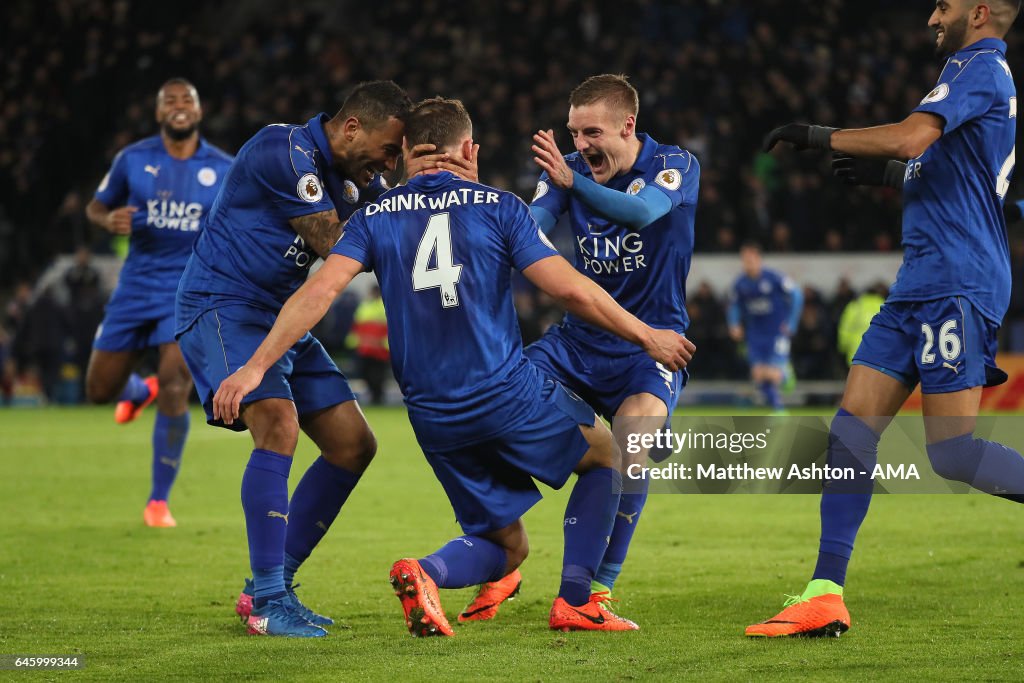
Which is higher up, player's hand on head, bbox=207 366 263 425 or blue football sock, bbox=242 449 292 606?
player's hand on head, bbox=207 366 263 425

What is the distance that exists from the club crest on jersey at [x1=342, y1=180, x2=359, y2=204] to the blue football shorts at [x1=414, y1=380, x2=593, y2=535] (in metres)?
1.33

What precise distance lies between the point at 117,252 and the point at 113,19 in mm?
5406

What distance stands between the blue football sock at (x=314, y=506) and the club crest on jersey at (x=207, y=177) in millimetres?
3878

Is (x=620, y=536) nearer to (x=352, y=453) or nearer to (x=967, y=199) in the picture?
(x=352, y=453)

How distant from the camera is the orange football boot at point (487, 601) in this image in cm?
580

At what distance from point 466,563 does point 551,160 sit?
159 cm

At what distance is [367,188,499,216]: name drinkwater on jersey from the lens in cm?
507

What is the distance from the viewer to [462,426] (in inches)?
199

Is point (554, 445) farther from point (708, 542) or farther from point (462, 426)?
point (708, 542)

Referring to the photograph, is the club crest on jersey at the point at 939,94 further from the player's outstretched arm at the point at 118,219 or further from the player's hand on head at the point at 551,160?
the player's outstretched arm at the point at 118,219

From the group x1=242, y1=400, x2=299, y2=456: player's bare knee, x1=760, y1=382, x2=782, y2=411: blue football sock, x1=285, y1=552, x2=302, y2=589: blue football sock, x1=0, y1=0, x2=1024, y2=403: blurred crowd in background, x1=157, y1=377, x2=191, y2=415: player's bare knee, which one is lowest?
x1=760, y1=382, x2=782, y2=411: blue football sock

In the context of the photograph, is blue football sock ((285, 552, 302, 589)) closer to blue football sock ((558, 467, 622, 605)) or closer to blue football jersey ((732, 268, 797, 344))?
blue football sock ((558, 467, 622, 605))

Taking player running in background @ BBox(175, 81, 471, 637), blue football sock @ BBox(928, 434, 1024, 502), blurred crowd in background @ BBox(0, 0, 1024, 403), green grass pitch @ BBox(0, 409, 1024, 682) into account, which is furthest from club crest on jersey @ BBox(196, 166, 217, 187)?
blurred crowd in background @ BBox(0, 0, 1024, 403)

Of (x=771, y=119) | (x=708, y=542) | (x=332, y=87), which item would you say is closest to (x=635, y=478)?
(x=708, y=542)
